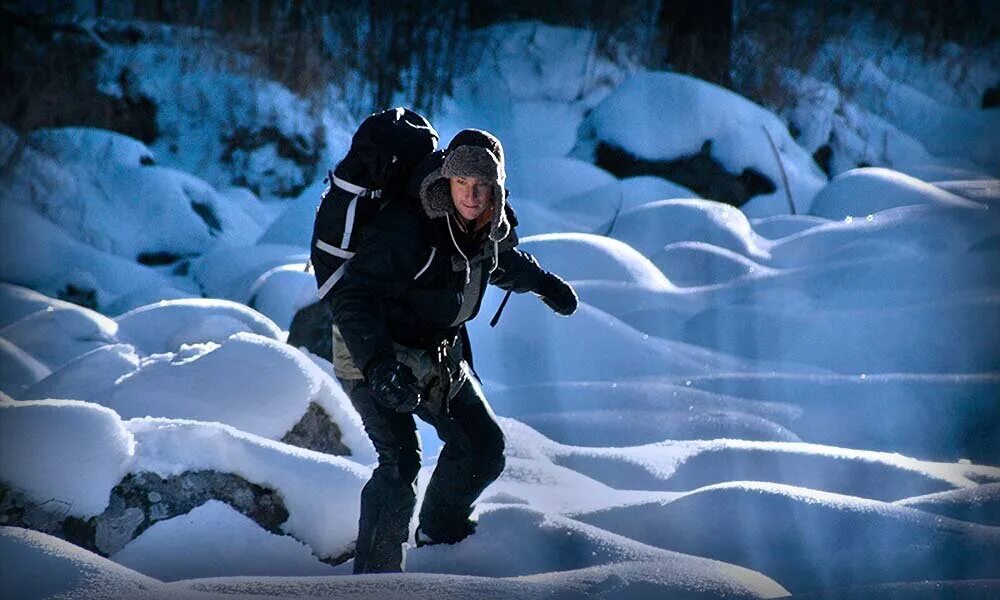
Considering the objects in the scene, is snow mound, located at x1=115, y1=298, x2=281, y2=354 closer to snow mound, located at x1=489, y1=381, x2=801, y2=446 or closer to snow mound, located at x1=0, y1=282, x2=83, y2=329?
snow mound, located at x1=0, y1=282, x2=83, y2=329

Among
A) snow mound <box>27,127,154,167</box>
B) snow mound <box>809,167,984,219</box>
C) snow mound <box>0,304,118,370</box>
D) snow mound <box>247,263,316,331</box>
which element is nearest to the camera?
snow mound <box>0,304,118,370</box>

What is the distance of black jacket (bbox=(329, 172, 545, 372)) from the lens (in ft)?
8.94

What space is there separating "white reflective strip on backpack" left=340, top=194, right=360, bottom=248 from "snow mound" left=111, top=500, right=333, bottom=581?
37.7 inches

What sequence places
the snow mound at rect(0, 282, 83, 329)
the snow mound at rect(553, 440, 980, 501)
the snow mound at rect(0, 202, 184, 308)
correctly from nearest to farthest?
the snow mound at rect(553, 440, 980, 501) < the snow mound at rect(0, 282, 83, 329) < the snow mound at rect(0, 202, 184, 308)

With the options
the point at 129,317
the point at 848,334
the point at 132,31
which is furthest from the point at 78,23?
the point at 848,334

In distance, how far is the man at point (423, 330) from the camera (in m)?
2.74

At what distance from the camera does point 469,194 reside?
2801mm

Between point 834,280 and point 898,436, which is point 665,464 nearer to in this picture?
point 898,436

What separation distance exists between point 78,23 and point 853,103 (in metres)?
8.76

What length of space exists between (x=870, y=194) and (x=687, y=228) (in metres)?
1.65

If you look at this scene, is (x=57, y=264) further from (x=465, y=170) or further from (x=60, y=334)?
(x=465, y=170)

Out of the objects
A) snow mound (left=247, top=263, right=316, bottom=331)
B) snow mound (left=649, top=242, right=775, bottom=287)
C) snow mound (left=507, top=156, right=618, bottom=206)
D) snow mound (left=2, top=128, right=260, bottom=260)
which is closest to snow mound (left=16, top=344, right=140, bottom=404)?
snow mound (left=247, top=263, right=316, bottom=331)

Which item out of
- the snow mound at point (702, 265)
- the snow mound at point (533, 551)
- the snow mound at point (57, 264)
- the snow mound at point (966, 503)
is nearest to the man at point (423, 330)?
the snow mound at point (533, 551)

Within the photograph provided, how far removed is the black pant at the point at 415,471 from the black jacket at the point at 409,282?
207mm
